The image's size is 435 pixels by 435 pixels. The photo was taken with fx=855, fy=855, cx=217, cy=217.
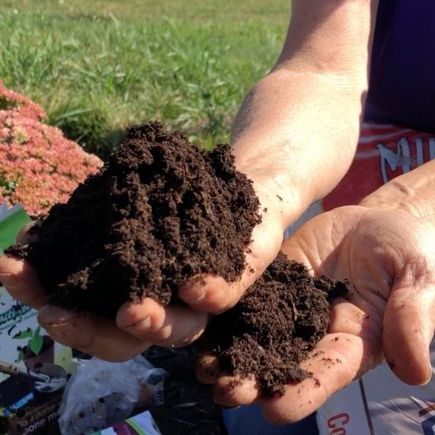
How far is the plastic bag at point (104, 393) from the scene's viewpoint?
257 cm

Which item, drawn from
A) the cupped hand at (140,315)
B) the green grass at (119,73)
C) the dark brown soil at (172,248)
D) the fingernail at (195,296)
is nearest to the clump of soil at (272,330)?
the dark brown soil at (172,248)

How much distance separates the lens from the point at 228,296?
1.55m

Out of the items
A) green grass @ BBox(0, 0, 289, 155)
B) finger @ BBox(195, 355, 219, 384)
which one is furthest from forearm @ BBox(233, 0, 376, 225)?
green grass @ BBox(0, 0, 289, 155)

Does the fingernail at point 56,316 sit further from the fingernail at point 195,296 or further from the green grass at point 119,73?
the green grass at point 119,73

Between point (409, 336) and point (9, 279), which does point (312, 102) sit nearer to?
point (409, 336)

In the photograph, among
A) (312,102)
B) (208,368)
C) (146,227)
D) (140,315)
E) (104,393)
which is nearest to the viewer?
(140,315)

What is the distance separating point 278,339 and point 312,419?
47.6 inches

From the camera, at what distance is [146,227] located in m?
1.56

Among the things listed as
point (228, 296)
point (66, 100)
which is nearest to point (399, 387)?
point (228, 296)

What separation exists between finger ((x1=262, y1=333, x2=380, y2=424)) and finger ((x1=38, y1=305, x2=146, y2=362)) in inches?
12.1

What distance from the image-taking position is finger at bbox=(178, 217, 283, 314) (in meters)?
1.50

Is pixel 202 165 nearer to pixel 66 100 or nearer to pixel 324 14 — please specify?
pixel 324 14

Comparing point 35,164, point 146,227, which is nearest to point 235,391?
point 146,227

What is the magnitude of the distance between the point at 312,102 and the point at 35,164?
3.59 feet
